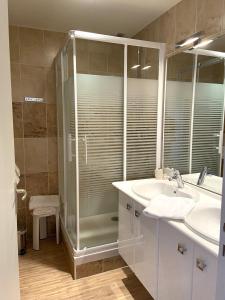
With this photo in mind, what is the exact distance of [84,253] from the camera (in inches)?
86.1

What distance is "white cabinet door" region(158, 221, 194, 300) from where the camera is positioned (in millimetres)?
1277

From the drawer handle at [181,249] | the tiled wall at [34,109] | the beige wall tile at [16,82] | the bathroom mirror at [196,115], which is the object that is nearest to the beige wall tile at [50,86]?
the tiled wall at [34,109]

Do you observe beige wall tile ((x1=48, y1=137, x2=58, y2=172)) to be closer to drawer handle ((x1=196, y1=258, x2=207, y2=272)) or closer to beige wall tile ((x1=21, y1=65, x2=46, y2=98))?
beige wall tile ((x1=21, y1=65, x2=46, y2=98))

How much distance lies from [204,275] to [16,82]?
8.50 feet

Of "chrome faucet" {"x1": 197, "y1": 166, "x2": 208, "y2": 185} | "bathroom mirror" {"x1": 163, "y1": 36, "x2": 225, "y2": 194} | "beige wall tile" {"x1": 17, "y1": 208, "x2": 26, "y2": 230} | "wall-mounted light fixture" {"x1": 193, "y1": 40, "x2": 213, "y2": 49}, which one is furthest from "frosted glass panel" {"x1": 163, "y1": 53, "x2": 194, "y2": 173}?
"beige wall tile" {"x1": 17, "y1": 208, "x2": 26, "y2": 230}

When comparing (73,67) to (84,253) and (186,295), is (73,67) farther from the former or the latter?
(186,295)

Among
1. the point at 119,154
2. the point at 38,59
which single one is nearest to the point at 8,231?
the point at 119,154

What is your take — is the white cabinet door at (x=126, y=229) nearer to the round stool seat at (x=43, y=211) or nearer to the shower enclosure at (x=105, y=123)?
the shower enclosure at (x=105, y=123)

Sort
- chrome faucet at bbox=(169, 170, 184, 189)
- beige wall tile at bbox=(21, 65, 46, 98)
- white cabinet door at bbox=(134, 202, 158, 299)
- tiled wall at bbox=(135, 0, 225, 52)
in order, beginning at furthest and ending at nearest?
1. beige wall tile at bbox=(21, 65, 46, 98)
2. chrome faucet at bbox=(169, 170, 184, 189)
3. tiled wall at bbox=(135, 0, 225, 52)
4. white cabinet door at bbox=(134, 202, 158, 299)

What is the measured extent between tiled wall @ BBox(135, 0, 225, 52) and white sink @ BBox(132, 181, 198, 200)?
4.06 ft

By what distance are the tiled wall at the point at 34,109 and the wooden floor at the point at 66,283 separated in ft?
2.05

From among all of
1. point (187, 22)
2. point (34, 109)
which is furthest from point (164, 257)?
point (34, 109)

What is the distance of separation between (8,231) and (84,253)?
120 centimetres

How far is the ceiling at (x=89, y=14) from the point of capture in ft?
6.87
